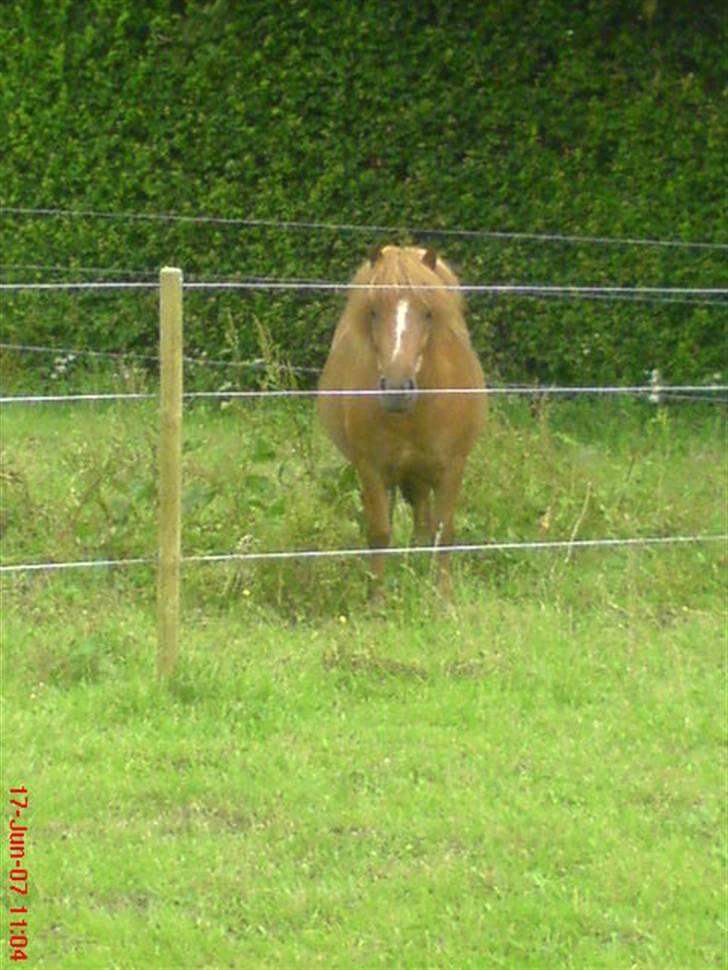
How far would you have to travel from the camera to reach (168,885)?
5363mm

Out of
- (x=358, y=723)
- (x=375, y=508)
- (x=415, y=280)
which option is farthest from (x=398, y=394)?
(x=358, y=723)

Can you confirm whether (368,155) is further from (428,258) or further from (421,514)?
(421,514)

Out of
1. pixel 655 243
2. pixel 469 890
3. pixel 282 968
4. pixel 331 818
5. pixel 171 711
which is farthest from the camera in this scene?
pixel 655 243

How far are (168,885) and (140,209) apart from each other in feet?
30.2

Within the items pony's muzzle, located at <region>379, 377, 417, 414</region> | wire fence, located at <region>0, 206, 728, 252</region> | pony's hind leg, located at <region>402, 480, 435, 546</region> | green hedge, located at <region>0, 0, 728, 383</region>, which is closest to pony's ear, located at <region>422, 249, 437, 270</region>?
pony's muzzle, located at <region>379, 377, 417, 414</region>

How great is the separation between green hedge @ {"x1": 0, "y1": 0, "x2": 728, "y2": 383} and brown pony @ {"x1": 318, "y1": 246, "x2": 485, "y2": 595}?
403cm

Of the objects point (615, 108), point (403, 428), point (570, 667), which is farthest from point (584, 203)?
point (570, 667)

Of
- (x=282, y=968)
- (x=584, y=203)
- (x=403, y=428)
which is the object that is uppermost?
(x=584, y=203)

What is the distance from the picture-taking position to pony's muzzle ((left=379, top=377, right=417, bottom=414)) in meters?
7.81

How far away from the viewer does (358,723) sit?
6664 millimetres

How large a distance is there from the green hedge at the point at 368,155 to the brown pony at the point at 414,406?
403 cm

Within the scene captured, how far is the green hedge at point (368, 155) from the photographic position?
494 inches

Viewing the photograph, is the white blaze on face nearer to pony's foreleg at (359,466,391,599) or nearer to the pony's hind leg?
pony's foreleg at (359,466,391,599)

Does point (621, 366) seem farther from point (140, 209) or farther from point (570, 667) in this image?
point (570, 667)
